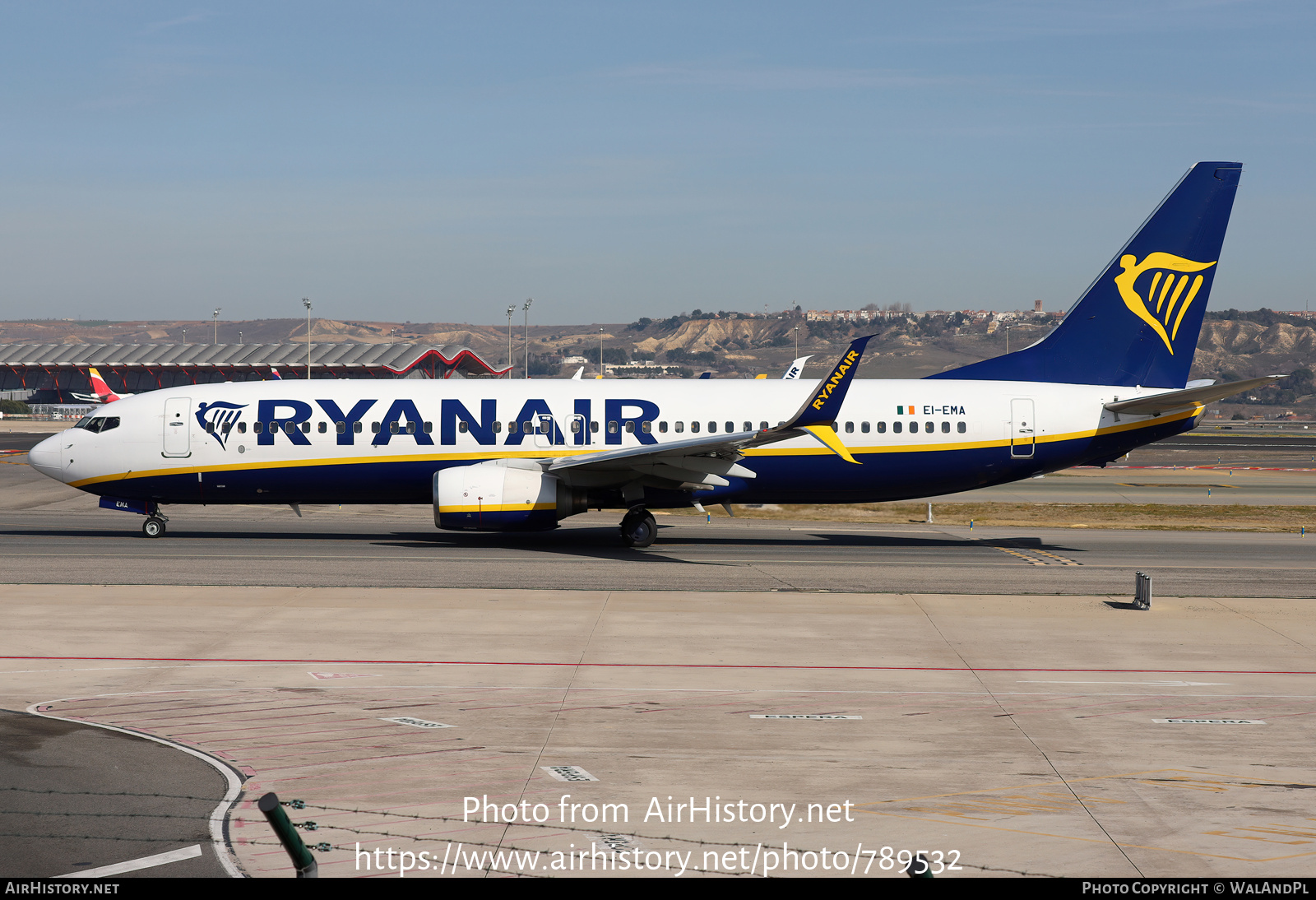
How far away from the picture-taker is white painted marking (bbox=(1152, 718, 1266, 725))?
14039mm

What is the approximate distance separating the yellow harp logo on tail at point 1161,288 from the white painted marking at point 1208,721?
69.2ft

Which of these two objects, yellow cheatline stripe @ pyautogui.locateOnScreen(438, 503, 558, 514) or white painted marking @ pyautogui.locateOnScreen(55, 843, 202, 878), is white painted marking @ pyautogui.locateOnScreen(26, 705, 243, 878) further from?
yellow cheatline stripe @ pyautogui.locateOnScreen(438, 503, 558, 514)

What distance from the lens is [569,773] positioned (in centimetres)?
1157

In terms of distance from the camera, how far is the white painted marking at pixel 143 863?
865 cm

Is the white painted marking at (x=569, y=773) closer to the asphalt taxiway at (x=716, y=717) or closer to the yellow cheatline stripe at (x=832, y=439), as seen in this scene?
the asphalt taxiway at (x=716, y=717)

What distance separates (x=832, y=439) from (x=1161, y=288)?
36.1 feet

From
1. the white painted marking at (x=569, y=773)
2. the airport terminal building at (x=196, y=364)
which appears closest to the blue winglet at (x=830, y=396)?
the white painted marking at (x=569, y=773)

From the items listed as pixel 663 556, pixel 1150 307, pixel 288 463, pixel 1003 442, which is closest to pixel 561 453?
pixel 663 556

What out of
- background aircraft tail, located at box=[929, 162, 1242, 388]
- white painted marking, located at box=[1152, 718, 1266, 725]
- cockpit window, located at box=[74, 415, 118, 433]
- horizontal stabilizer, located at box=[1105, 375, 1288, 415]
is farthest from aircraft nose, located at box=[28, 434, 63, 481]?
horizontal stabilizer, located at box=[1105, 375, 1288, 415]

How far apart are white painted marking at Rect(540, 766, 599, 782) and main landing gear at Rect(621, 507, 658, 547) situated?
63.8 ft

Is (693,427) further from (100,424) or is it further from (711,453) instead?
(100,424)

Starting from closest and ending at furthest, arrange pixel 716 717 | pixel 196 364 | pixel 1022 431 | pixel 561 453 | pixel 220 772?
pixel 220 772, pixel 716 717, pixel 561 453, pixel 1022 431, pixel 196 364

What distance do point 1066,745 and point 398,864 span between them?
8060mm
